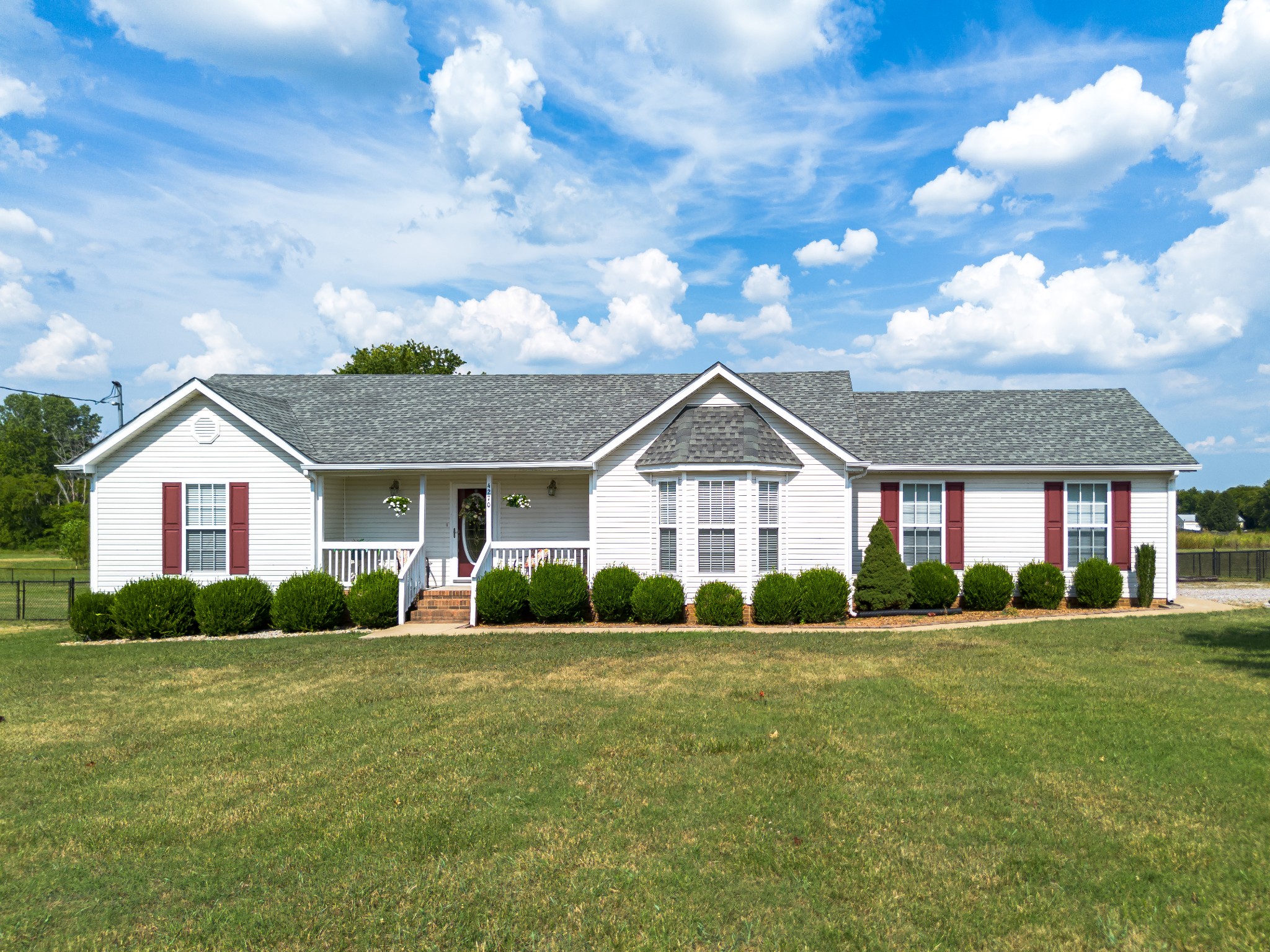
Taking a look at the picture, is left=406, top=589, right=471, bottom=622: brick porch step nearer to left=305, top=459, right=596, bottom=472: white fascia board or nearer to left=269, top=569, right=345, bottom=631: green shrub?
left=269, top=569, right=345, bottom=631: green shrub

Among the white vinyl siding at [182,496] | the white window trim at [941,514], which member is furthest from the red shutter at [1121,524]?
the white vinyl siding at [182,496]

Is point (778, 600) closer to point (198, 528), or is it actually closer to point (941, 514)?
point (941, 514)

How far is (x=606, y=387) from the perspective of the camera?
72.2 feet

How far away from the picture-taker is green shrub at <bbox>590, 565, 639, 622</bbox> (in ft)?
52.7

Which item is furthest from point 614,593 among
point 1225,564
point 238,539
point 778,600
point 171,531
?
point 1225,564

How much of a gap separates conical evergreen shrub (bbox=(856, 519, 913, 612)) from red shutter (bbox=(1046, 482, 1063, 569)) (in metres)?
3.97

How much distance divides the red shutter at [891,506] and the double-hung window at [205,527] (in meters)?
14.9

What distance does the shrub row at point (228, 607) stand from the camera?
1536 cm

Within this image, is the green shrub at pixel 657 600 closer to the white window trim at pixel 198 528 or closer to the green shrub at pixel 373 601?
the green shrub at pixel 373 601

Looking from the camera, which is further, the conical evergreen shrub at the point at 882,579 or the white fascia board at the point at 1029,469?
the white fascia board at the point at 1029,469

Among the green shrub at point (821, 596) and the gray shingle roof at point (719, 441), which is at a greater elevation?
the gray shingle roof at point (719, 441)

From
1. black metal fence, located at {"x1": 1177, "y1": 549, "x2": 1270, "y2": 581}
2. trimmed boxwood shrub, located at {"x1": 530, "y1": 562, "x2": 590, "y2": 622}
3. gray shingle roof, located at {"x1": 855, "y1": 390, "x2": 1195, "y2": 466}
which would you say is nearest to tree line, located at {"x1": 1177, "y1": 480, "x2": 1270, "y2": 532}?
black metal fence, located at {"x1": 1177, "y1": 549, "x2": 1270, "y2": 581}

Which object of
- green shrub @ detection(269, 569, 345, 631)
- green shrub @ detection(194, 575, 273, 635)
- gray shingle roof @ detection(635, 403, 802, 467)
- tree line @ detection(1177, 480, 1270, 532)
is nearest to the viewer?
green shrub @ detection(194, 575, 273, 635)

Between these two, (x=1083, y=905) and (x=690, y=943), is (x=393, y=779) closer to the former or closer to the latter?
(x=690, y=943)
